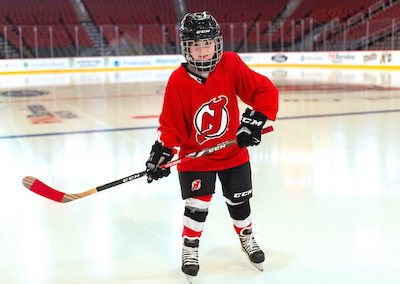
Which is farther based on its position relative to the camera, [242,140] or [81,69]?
[81,69]

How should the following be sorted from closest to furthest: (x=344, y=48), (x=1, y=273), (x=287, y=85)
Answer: (x=1, y=273)
(x=287, y=85)
(x=344, y=48)

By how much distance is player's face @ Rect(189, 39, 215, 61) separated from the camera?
5.77 ft

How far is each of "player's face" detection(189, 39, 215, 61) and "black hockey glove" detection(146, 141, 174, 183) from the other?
33 centimetres

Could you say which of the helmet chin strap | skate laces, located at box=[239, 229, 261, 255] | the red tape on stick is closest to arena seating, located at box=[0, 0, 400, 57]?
skate laces, located at box=[239, 229, 261, 255]

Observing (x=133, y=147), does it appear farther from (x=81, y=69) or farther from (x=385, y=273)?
(x=81, y=69)

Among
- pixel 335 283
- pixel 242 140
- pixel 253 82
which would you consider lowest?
pixel 335 283

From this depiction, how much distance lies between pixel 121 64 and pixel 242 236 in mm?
14928

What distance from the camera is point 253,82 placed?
1.87 meters

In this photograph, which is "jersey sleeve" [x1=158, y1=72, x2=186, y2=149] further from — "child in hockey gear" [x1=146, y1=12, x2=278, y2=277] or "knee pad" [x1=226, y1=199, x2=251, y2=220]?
"knee pad" [x1=226, y1=199, x2=251, y2=220]

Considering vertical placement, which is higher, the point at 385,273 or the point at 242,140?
the point at 242,140

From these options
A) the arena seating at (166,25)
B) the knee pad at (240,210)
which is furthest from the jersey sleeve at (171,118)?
the arena seating at (166,25)

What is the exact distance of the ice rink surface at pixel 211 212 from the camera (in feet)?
6.46

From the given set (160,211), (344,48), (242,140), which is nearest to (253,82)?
(242,140)

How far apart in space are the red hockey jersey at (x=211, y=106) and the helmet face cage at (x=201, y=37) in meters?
0.06
